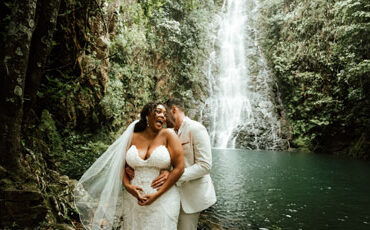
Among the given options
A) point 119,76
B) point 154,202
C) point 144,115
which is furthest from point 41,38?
point 119,76

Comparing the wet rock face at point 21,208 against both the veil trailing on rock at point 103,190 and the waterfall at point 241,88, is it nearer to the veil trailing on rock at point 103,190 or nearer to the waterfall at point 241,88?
the veil trailing on rock at point 103,190

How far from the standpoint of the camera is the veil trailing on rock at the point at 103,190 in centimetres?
247

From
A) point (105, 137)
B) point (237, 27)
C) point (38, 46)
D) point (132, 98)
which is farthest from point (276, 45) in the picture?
point (38, 46)

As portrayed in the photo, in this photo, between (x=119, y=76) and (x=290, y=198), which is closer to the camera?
(x=290, y=198)

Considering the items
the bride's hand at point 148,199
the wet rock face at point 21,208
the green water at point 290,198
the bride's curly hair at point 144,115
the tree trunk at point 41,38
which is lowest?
the green water at point 290,198

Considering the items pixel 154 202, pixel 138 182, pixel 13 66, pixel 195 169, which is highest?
pixel 13 66

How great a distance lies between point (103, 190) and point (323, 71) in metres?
20.9

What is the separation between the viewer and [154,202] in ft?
7.74

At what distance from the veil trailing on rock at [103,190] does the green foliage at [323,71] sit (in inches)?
566

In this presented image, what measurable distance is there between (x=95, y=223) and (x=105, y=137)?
28.8ft

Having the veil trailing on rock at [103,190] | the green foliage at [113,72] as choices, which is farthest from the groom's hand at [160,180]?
the green foliage at [113,72]

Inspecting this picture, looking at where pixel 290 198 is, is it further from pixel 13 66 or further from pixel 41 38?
pixel 13 66

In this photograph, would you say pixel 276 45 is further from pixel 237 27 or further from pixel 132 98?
pixel 132 98

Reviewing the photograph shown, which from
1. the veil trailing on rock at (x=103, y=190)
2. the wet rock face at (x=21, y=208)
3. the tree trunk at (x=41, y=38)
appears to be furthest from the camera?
the tree trunk at (x=41, y=38)
